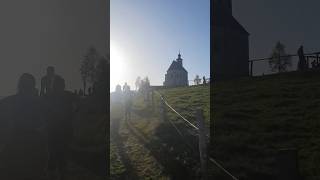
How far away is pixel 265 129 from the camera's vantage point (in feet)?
56.8

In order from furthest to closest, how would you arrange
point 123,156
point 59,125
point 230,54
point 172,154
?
1. point 230,54
2. point 123,156
3. point 172,154
4. point 59,125

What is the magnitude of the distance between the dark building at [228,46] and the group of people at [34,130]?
144 feet

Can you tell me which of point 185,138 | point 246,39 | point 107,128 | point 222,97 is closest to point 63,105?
point 185,138

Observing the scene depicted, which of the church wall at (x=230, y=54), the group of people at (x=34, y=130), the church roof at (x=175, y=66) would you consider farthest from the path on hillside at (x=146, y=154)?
the church roof at (x=175, y=66)

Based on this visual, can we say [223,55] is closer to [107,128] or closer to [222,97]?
[222,97]

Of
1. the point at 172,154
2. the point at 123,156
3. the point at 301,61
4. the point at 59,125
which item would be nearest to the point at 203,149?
the point at 172,154

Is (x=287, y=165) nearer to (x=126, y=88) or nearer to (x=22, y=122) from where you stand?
(x=22, y=122)

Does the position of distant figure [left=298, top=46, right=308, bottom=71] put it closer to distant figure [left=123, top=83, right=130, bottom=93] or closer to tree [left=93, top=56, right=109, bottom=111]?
distant figure [left=123, top=83, right=130, bottom=93]

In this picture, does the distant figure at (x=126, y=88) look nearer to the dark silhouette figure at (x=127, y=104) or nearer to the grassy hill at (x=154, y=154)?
the dark silhouette figure at (x=127, y=104)

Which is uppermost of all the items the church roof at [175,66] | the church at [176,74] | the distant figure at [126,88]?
the church roof at [175,66]

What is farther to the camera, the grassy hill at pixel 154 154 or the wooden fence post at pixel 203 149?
the grassy hill at pixel 154 154

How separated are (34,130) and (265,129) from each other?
935cm

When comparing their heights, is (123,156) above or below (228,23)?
below

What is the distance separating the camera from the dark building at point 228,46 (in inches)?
2221
